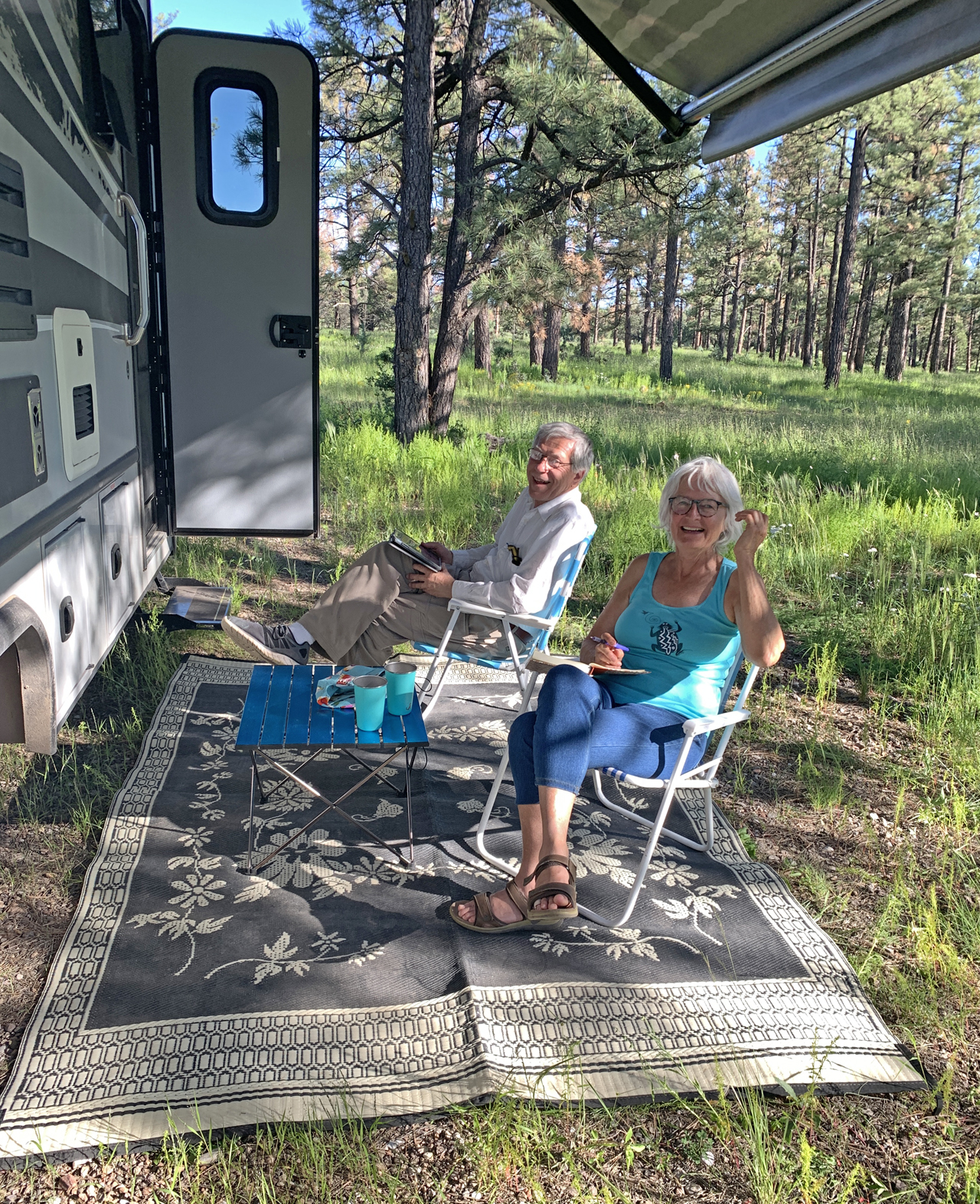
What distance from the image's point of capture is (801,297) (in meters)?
36.5

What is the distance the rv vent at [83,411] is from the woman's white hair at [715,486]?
1.58 m

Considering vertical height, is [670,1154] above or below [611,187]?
below

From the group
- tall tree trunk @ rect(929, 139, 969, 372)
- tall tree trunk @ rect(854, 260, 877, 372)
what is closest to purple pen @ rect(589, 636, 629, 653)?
tall tree trunk @ rect(854, 260, 877, 372)

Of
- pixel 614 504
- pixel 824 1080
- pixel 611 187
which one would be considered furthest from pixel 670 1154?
pixel 611 187

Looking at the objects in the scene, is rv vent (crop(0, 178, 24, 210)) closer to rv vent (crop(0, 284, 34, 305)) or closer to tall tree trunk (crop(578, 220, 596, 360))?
rv vent (crop(0, 284, 34, 305))

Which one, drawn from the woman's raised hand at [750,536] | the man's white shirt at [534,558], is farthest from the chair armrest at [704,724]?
the man's white shirt at [534,558]

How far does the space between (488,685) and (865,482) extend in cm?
384

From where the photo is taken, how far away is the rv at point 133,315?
209cm

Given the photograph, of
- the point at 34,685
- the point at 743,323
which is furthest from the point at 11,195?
the point at 743,323

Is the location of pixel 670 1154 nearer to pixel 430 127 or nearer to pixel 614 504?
pixel 614 504

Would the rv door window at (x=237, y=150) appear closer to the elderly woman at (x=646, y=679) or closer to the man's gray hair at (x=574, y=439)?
the man's gray hair at (x=574, y=439)

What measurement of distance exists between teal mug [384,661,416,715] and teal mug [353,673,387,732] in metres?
0.08

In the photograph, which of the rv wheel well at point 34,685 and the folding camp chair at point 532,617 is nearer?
the rv wheel well at point 34,685

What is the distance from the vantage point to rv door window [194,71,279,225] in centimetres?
368
